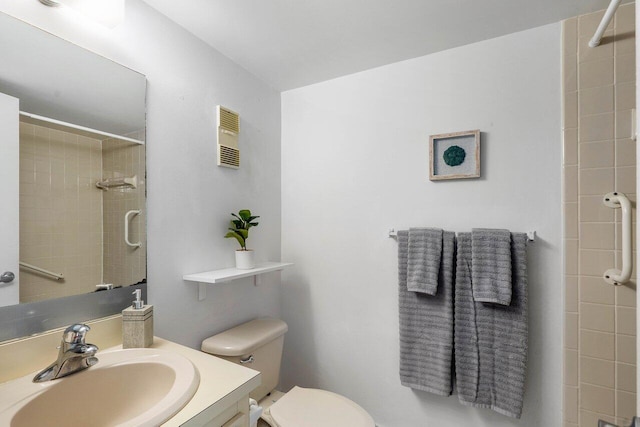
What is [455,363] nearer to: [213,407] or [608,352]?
[608,352]

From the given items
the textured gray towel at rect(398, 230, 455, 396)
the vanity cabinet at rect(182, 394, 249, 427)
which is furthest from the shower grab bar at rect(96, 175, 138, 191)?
the textured gray towel at rect(398, 230, 455, 396)

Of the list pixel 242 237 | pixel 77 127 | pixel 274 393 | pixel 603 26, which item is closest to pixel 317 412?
pixel 274 393

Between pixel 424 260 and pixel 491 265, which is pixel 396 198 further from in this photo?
pixel 491 265

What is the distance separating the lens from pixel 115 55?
1.19m

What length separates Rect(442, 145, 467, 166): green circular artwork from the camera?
1558 millimetres

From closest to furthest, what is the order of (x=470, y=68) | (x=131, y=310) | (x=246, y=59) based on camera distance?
(x=131, y=310) < (x=470, y=68) < (x=246, y=59)

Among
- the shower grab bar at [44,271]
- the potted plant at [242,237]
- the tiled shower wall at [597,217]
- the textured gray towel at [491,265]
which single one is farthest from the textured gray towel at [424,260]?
the shower grab bar at [44,271]

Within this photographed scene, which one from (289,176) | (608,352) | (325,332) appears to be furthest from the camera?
(289,176)

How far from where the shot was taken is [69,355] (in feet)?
2.90

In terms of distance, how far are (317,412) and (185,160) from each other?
1.25m

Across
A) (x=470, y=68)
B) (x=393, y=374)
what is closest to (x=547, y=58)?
(x=470, y=68)

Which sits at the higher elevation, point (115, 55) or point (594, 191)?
point (115, 55)

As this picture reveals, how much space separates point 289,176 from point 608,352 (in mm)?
1766

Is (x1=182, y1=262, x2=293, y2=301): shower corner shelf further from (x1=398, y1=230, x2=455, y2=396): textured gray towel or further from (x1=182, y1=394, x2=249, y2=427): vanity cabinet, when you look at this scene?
(x1=398, y1=230, x2=455, y2=396): textured gray towel
